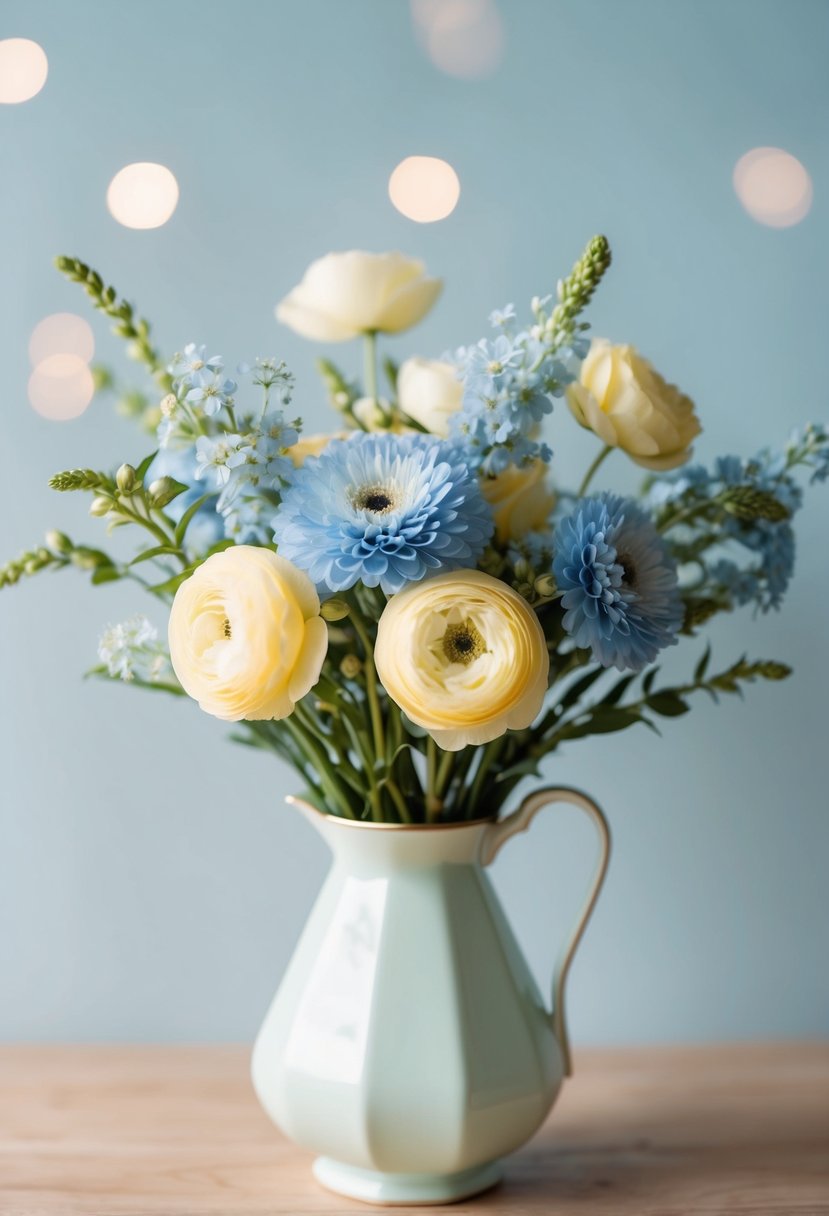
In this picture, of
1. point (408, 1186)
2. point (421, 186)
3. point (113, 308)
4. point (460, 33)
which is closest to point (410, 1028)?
point (408, 1186)

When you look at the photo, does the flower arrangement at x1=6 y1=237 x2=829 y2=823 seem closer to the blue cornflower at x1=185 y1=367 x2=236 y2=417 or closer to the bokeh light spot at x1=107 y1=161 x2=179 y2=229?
the blue cornflower at x1=185 y1=367 x2=236 y2=417

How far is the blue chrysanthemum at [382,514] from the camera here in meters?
0.65

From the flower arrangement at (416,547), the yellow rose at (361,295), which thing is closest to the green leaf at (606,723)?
the flower arrangement at (416,547)

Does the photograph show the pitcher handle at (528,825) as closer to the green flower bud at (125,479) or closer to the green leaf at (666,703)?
the green leaf at (666,703)

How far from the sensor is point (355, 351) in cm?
108

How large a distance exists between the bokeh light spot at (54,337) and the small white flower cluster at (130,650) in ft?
1.26

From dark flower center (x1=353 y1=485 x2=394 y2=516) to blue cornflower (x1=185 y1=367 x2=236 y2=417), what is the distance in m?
0.09

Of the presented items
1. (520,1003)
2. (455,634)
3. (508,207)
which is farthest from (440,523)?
(508,207)

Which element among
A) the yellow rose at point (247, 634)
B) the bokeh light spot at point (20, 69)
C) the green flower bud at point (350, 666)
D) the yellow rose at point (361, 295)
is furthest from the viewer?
the bokeh light spot at point (20, 69)

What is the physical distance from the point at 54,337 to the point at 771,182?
2.17ft

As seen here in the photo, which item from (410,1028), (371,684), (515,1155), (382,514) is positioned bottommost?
(515,1155)

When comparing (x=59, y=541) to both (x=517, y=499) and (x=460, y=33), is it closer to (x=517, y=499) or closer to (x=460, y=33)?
(x=517, y=499)

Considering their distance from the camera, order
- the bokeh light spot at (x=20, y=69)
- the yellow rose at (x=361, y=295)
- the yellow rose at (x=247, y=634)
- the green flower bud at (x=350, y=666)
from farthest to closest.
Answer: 1. the bokeh light spot at (x=20, y=69)
2. the yellow rose at (x=361, y=295)
3. the green flower bud at (x=350, y=666)
4. the yellow rose at (x=247, y=634)

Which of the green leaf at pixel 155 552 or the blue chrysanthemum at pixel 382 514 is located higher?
the blue chrysanthemum at pixel 382 514
